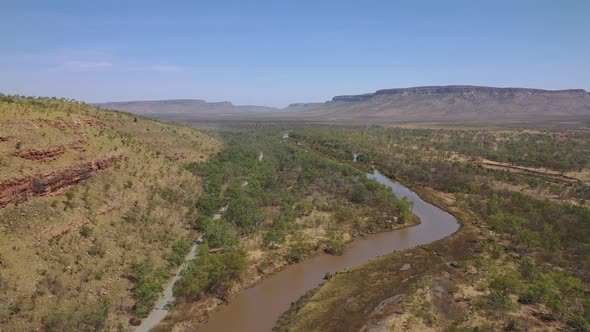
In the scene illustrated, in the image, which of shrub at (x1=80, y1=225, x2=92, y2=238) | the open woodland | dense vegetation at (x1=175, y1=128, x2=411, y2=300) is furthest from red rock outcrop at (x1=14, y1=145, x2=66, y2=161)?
dense vegetation at (x1=175, y1=128, x2=411, y2=300)

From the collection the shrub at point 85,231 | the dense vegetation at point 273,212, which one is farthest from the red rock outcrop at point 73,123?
the dense vegetation at point 273,212

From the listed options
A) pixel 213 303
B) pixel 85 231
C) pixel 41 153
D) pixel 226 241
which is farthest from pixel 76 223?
pixel 213 303

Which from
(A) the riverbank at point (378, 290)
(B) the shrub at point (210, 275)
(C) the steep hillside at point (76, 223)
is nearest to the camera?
(C) the steep hillside at point (76, 223)

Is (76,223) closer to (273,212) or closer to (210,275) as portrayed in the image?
(210,275)

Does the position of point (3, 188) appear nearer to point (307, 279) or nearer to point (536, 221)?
point (307, 279)

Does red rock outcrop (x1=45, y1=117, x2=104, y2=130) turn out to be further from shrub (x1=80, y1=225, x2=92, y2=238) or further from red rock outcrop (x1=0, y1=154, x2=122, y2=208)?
shrub (x1=80, y1=225, x2=92, y2=238)

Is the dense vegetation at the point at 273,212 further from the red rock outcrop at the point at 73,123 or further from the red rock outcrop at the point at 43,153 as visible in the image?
the red rock outcrop at the point at 73,123
